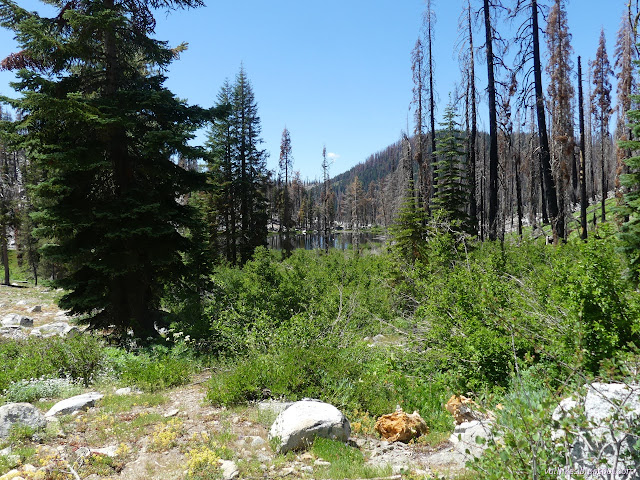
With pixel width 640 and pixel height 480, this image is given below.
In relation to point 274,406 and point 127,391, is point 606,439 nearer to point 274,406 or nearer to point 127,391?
point 274,406

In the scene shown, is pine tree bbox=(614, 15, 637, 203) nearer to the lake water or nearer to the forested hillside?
the forested hillside

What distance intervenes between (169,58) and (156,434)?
10.7 m

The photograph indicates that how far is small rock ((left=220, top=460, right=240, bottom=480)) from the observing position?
3.46m

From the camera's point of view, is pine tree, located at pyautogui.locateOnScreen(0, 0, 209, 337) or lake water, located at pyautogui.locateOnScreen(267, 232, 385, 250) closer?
pine tree, located at pyautogui.locateOnScreen(0, 0, 209, 337)

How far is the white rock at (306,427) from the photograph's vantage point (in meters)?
4.09

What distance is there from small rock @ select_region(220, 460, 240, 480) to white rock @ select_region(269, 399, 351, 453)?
0.57 m

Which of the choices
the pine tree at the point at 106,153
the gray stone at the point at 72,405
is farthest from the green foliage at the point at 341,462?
the pine tree at the point at 106,153

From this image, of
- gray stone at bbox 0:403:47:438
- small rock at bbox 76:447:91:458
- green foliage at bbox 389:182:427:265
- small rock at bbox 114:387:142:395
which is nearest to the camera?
small rock at bbox 76:447:91:458

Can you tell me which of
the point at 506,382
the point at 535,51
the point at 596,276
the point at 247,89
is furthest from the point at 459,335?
the point at 247,89

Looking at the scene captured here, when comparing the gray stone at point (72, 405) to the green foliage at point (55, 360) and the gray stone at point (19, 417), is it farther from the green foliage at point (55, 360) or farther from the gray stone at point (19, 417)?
the green foliage at point (55, 360)

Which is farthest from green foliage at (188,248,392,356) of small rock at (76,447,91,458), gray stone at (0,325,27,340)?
gray stone at (0,325,27,340)

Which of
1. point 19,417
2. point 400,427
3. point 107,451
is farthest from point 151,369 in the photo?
point 400,427

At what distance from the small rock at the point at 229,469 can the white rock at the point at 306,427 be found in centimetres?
57

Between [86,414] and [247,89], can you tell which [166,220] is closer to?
[86,414]
